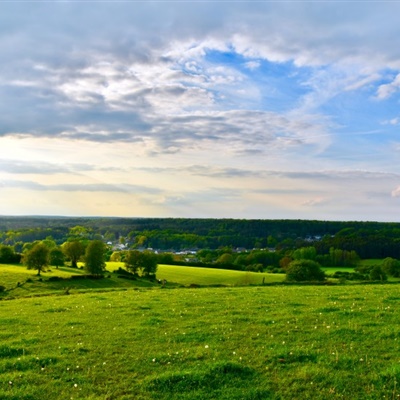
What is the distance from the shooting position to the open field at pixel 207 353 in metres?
9.95

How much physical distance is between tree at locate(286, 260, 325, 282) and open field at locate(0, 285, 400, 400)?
180 feet

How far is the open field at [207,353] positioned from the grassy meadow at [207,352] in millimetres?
29

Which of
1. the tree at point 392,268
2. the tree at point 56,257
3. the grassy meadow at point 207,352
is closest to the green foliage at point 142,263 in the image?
the tree at point 56,257

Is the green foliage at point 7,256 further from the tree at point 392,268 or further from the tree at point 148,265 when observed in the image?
the tree at point 392,268

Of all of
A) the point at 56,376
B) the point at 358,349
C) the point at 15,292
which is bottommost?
the point at 15,292

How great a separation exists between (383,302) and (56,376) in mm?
16551

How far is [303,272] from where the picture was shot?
245 feet

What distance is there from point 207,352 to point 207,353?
0.33 ft

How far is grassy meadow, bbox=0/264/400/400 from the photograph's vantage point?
9.95 m

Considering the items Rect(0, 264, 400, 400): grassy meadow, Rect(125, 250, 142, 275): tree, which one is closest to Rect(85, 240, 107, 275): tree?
Rect(125, 250, 142, 275): tree

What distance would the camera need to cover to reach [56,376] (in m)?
11.0

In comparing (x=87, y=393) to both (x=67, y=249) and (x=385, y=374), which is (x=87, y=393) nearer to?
(x=385, y=374)

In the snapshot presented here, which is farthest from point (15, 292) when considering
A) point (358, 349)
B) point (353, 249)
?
point (353, 249)

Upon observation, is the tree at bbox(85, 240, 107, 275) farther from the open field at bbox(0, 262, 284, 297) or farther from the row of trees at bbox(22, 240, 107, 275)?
the open field at bbox(0, 262, 284, 297)
